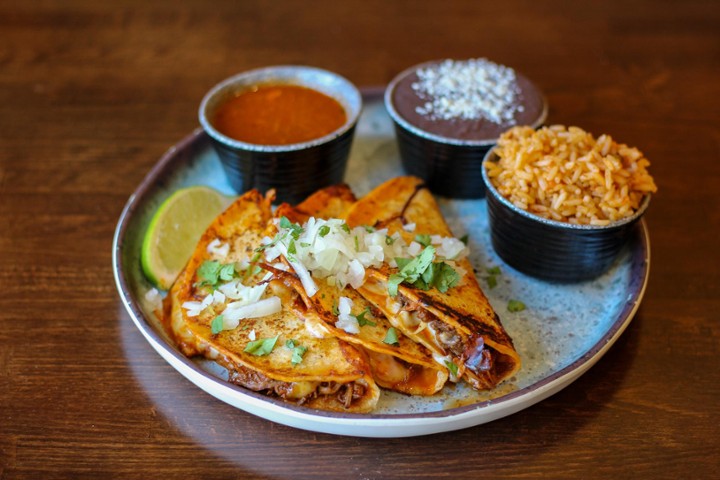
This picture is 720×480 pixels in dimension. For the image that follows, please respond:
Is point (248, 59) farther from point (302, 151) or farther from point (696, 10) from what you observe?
point (696, 10)

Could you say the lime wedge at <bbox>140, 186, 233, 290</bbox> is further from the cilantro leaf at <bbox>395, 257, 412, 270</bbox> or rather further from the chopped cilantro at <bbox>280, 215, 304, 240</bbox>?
the cilantro leaf at <bbox>395, 257, 412, 270</bbox>

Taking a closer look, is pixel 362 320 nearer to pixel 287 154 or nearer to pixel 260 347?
pixel 260 347

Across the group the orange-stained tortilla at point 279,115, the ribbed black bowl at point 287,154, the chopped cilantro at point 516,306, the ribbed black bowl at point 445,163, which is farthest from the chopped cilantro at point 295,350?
the ribbed black bowl at point 445,163

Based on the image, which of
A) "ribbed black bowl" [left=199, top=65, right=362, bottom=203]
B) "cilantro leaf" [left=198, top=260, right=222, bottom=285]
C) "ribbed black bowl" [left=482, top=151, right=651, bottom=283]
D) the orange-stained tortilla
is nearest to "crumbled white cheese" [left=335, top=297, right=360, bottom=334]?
"cilantro leaf" [left=198, top=260, right=222, bottom=285]

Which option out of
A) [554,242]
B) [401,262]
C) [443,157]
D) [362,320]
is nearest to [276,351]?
[362,320]

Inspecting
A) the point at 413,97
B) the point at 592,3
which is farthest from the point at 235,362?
the point at 592,3

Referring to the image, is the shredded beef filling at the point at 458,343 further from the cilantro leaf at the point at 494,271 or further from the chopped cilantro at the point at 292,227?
the cilantro leaf at the point at 494,271
